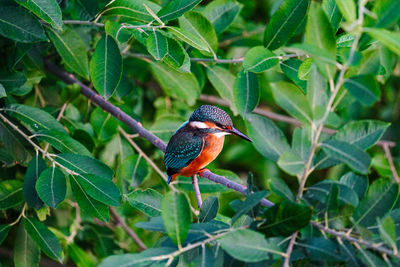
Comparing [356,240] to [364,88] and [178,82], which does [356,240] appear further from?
[178,82]

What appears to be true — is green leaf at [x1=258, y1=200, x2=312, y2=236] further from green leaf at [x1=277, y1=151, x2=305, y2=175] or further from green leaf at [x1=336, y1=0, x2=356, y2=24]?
green leaf at [x1=336, y1=0, x2=356, y2=24]

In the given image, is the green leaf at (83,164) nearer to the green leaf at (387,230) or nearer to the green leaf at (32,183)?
the green leaf at (32,183)

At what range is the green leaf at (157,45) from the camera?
1722mm

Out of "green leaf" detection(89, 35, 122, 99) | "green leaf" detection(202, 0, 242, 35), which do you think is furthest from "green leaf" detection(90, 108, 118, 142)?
"green leaf" detection(202, 0, 242, 35)

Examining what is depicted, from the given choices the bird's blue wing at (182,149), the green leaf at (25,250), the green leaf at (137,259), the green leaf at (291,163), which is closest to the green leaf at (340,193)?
the green leaf at (291,163)

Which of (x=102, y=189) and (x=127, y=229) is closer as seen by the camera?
(x=102, y=189)

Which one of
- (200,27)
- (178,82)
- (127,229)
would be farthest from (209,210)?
(127,229)

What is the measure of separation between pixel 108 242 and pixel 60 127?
3.43ft

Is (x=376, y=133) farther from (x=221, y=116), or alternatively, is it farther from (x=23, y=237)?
(x=23, y=237)

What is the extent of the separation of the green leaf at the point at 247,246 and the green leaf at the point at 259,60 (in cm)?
75

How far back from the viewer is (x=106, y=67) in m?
1.99

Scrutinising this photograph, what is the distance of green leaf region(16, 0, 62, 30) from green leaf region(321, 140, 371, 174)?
1.08 metres

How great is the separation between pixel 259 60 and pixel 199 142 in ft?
1.92

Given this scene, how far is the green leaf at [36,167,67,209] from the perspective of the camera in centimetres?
169
